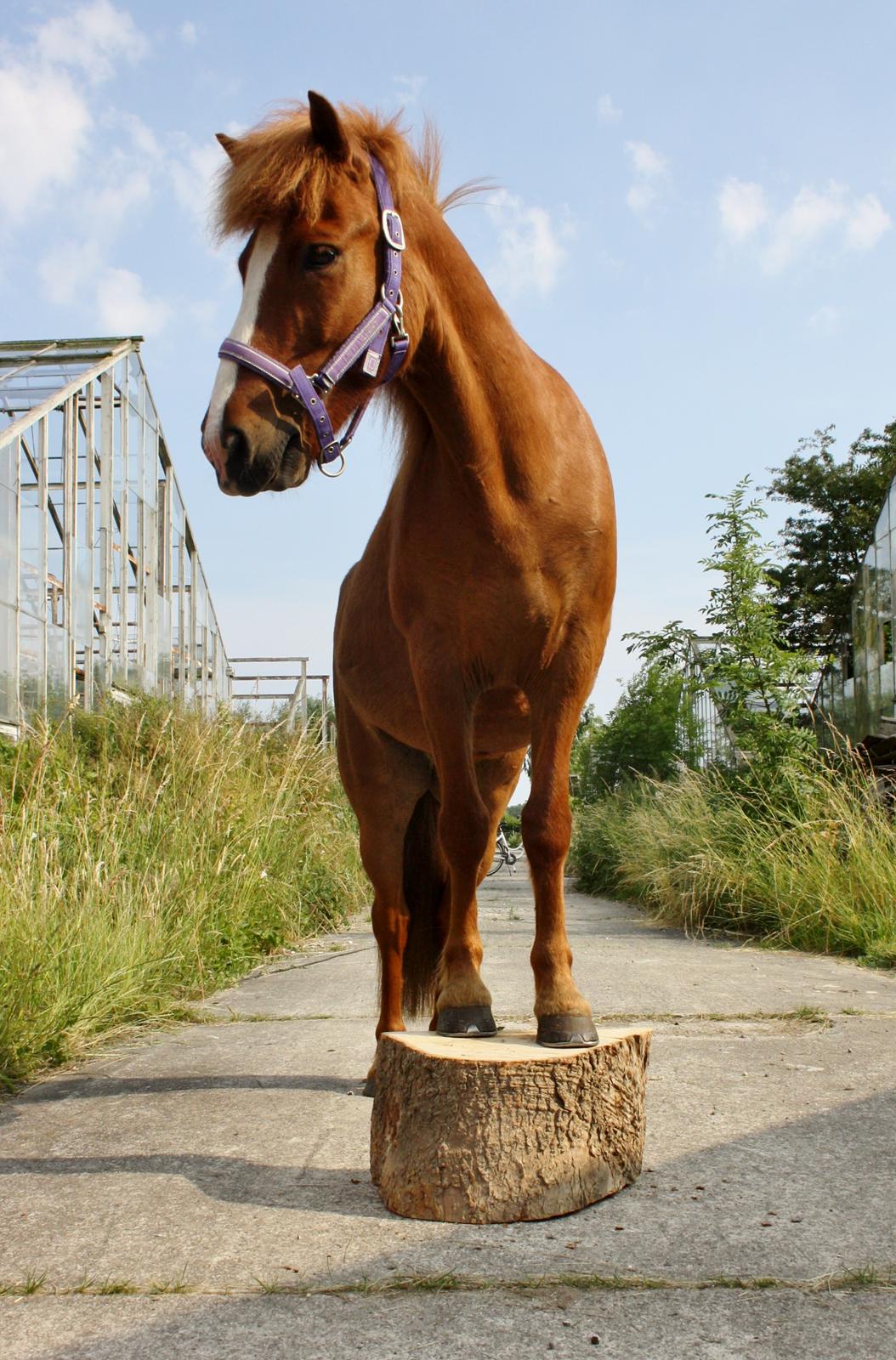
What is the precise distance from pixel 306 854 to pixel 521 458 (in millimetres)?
6261

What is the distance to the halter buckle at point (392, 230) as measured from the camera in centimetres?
251

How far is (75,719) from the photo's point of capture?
10.3 meters

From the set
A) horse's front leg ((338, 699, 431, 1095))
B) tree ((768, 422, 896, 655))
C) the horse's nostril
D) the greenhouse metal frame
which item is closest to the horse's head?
the horse's nostril

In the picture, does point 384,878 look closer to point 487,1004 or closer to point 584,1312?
point 487,1004

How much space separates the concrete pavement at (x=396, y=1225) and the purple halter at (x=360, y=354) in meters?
1.60

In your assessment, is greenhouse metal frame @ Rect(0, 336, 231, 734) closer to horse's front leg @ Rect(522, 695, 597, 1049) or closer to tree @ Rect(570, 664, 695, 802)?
tree @ Rect(570, 664, 695, 802)

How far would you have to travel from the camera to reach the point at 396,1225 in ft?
7.50

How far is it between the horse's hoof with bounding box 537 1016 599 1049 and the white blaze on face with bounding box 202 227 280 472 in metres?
1.49

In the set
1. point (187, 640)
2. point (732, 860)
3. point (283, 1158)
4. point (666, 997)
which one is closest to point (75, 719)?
point (732, 860)

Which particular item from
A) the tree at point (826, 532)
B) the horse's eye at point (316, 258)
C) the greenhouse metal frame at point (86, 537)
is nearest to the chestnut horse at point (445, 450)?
the horse's eye at point (316, 258)

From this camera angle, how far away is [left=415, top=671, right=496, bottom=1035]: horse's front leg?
2748 millimetres

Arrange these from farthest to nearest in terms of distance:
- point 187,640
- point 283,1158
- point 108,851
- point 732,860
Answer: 1. point 187,640
2. point 732,860
3. point 108,851
4. point 283,1158

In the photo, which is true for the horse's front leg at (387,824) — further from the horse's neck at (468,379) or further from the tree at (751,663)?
the tree at (751,663)

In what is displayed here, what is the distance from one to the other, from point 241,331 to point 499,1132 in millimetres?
1760
